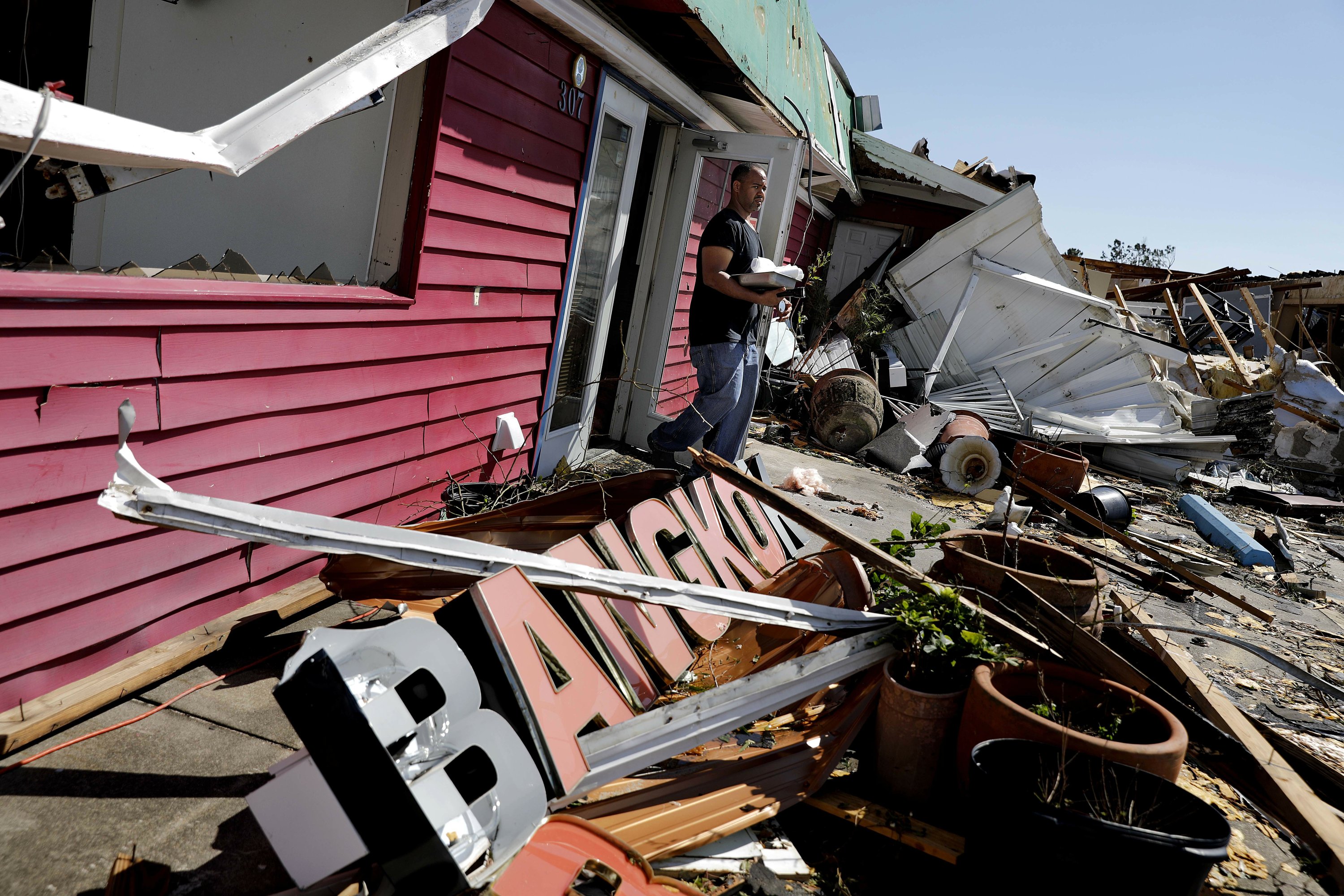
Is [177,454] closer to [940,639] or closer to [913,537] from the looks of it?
[940,639]

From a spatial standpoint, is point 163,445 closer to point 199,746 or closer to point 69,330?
point 69,330

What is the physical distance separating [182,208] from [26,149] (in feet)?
6.42

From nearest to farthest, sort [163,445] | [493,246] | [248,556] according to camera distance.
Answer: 1. [163,445]
2. [248,556]
3. [493,246]

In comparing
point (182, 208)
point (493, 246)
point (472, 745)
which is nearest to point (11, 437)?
point (472, 745)

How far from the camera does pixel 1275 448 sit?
477 inches

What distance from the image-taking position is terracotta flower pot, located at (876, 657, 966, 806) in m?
2.67

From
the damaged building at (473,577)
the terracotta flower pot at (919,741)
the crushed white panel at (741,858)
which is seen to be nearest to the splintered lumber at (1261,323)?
the damaged building at (473,577)

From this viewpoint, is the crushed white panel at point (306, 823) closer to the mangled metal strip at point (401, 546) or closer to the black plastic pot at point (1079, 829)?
the mangled metal strip at point (401, 546)

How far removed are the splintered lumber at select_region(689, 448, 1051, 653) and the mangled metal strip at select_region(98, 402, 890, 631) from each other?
0.30 meters

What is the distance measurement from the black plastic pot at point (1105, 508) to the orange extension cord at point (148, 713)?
596cm

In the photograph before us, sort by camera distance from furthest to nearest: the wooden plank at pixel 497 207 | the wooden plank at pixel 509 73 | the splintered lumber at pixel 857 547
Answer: the wooden plank at pixel 497 207 → the wooden plank at pixel 509 73 → the splintered lumber at pixel 857 547

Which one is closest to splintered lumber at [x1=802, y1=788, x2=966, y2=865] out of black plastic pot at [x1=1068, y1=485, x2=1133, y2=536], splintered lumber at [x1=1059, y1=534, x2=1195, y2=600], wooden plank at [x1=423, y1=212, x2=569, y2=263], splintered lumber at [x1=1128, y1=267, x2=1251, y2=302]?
splintered lumber at [x1=1059, y1=534, x2=1195, y2=600]

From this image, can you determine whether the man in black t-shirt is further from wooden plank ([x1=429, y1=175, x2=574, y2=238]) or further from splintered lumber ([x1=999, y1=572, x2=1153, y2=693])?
splintered lumber ([x1=999, y1=572, x2=1153, y2=693])

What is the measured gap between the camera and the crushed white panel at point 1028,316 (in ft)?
35.0
